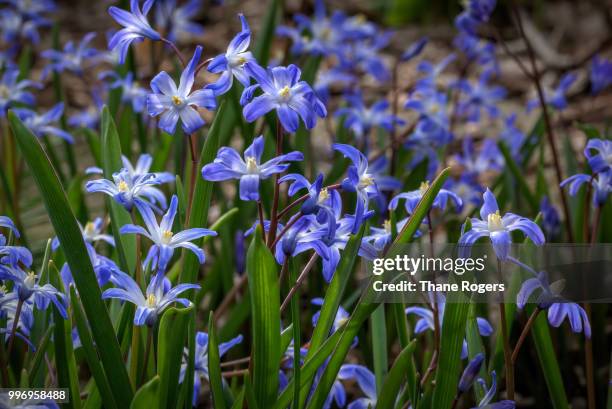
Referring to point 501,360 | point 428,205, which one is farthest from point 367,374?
point 428,205

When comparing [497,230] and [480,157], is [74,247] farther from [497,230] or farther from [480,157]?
[480,157]

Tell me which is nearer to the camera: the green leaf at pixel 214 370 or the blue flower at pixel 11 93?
the green leaf at pixel 214 370

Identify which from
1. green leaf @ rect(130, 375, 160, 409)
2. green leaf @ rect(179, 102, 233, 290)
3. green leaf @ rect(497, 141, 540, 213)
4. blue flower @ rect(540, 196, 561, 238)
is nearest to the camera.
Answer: green leaf @ rect(130, 375, 160, 409)

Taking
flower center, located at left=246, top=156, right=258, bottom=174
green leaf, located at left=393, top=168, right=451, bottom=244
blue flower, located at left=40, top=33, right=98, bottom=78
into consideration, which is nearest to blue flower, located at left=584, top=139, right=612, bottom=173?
green leaf, located at left=393, top=168, right=451, bottom=244

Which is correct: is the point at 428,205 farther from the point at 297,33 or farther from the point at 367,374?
the point at 297,33

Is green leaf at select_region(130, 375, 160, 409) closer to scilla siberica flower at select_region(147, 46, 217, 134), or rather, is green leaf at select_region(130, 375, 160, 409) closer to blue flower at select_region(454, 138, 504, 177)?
scilla siberica flower at select_region(147, 46, 217, 134)

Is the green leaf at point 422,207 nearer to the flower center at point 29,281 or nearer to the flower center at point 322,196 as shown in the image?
the flower center at point 322,196

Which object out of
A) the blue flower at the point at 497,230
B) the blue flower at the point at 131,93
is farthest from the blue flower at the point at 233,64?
the blue flower at the point at 131,93
